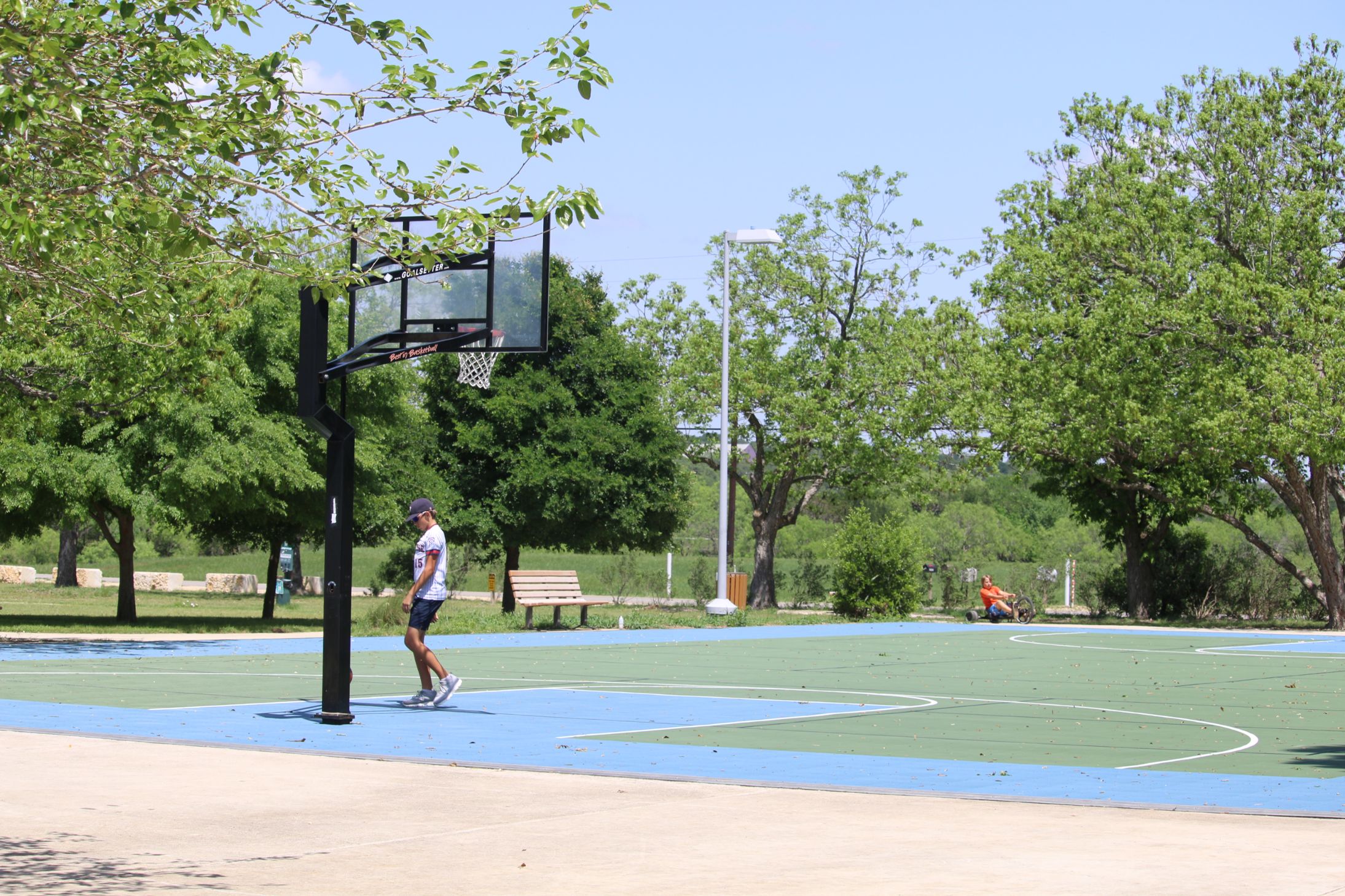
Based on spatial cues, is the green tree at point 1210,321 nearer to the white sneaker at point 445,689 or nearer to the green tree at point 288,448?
the green tree at point 288,448

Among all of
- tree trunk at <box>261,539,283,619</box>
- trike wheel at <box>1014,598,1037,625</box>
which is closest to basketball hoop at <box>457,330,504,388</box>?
tree trunk at <box>261,539,283,619</box>

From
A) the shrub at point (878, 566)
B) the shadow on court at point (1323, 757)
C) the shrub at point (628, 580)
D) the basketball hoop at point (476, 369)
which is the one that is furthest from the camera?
the shrub at point (628, 580)

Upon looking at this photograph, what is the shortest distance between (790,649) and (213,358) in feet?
33.1

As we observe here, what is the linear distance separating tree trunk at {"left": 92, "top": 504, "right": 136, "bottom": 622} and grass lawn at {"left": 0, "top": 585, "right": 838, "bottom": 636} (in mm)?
310

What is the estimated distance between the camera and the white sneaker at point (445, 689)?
1423cm

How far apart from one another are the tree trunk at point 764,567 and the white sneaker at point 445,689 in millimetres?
36812

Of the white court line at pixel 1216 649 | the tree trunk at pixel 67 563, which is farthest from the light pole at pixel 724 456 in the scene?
the tree trunk at pixel 67 563

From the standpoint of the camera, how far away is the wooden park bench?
2764 centimetres

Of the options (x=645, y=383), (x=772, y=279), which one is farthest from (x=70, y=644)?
(x=772, y=279)

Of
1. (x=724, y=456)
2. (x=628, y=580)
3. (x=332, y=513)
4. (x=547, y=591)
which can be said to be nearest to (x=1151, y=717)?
(x=332, y=513)

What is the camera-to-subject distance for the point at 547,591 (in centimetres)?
2823

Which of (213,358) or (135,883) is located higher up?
(213,358)

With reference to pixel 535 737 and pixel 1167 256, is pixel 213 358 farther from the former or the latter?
pixel 1167 256

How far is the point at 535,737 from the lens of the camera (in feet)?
40.1
